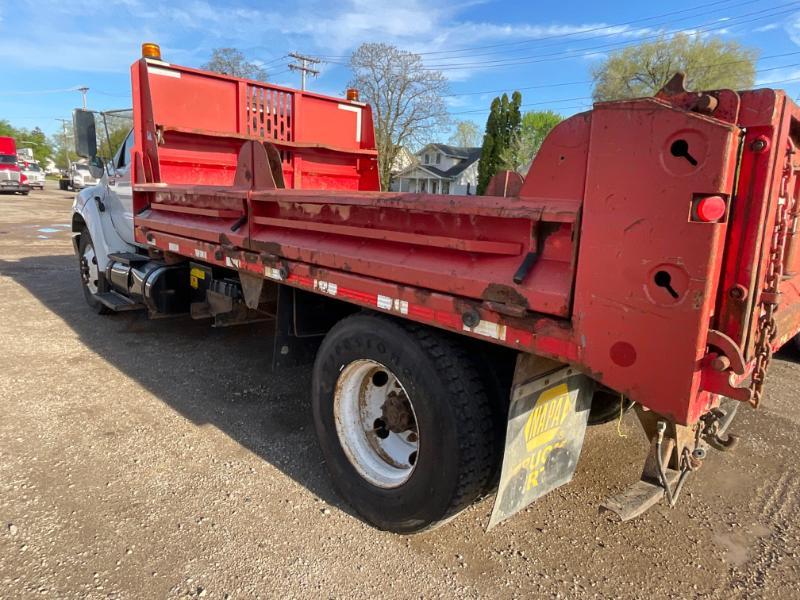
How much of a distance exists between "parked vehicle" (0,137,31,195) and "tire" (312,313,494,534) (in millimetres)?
36648

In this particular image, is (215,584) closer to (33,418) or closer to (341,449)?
(341,449)

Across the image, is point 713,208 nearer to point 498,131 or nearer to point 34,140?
point 498,131

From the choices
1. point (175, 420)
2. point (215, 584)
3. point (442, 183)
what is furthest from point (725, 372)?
point (442, 183)

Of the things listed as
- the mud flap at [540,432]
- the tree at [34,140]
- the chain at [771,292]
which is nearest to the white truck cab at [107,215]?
the mud flap at [540,432]

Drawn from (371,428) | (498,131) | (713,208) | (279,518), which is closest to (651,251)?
(713,208)

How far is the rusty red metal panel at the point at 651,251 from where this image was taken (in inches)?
64.8

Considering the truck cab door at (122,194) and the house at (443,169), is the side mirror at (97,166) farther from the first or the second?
the house at (443,169)

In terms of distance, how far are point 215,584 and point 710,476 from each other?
297cm

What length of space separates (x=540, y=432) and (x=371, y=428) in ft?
3.18

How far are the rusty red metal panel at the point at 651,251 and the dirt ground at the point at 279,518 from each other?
Answer: 1.24 m

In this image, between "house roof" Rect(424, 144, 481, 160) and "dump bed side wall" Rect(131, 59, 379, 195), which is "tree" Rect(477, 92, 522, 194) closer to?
"house roof" Rect(424, 144, 481, 160)

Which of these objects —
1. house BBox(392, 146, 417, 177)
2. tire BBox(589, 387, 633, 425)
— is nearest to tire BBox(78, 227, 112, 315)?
tire BBox(589, 387, 633, 425)

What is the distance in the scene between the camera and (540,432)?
2.42 meters

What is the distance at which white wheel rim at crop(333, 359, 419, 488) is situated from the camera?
2852 mm
